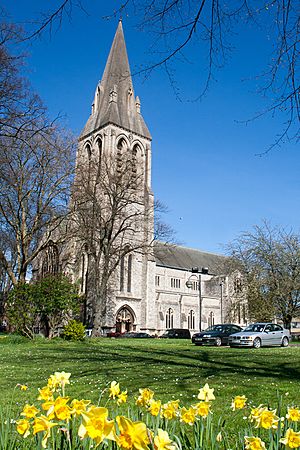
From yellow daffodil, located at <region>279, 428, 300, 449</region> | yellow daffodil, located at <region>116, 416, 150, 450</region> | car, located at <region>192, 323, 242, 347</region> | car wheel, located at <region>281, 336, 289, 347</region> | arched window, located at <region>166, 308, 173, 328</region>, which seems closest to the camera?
yellow daffodil, located at <region>116, 416, 150, 450</region>

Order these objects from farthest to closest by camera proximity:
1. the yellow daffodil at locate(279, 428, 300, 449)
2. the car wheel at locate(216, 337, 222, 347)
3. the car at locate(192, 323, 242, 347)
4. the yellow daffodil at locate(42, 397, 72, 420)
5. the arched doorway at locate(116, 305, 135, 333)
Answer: the arched doorway at locate(116, 305, 135, 333)
the car wheel at locate(216, 337, 222, 347)
the car at locate(192, 323, 242, 347)
the yellow daffodil at locate(42, 397, 72, 420)
the yellow daffodil at locate(279, 428, 300, 449)

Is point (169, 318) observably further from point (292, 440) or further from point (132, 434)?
point (132, 434)

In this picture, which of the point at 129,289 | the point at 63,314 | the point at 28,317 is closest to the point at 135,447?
the point at 28,317

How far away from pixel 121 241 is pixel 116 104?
21.8m

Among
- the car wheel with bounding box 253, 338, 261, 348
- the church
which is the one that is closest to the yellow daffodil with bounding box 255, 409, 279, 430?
the car wheel with bounding box 253, 338, 261, 348

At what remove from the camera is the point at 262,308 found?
39406mm

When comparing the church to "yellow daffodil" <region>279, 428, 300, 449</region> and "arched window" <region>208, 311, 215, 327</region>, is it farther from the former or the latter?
"yellow daffodil" <region>279, 428, 300, 449</region>

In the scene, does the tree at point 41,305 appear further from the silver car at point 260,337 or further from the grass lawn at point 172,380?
the grass lawn at point 172,380

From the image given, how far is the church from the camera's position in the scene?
3897 cm

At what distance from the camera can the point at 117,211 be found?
38.8 m

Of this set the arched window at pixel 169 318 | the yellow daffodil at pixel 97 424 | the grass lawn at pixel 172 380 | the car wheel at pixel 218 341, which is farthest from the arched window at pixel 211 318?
the yellow daffodil at pixel 97 424

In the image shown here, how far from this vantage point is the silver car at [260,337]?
2495 cm

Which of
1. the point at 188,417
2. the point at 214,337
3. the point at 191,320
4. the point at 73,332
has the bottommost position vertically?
the point at 214,337

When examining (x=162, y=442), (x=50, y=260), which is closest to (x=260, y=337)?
(x=162, y=442)
